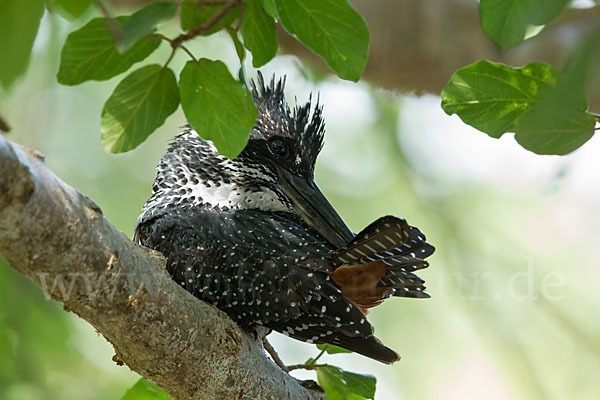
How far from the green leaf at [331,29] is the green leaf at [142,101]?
1.38 ft

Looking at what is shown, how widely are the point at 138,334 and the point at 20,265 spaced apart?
0.47 m

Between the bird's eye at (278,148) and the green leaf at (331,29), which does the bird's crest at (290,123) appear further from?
the green leaf at (331,29)

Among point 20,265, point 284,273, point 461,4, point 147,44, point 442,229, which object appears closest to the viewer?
point 20,265

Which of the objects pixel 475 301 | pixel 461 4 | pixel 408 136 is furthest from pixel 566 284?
pixel 461 4

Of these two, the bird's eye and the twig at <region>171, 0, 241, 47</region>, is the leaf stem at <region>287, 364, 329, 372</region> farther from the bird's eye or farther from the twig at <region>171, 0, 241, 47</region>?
the twig at <region>171, 0, 241, 47</region>

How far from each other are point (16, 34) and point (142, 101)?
3.05 feet

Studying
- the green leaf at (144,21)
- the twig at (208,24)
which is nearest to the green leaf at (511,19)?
the twig at (208,24)

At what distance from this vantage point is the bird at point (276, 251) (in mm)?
2350

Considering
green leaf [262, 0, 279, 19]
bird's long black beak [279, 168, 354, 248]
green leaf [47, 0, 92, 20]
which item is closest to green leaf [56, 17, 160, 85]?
green leaf [262, 0, 279, 19]

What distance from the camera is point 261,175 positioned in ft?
9.71

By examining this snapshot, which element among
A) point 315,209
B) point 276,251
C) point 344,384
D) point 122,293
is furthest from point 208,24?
point 344,384

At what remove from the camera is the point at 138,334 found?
6.35ft

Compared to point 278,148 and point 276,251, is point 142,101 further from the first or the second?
point 278,148

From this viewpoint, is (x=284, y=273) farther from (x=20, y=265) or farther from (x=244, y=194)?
(x=20, y=265)
